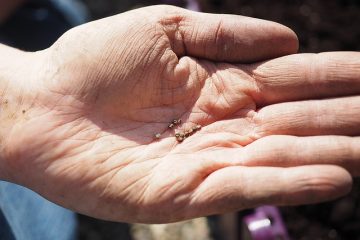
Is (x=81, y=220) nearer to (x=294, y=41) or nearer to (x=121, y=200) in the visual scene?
(x=121, y=200)

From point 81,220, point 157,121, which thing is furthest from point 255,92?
point 81,220

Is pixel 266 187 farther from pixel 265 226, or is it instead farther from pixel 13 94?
pixel 13 94

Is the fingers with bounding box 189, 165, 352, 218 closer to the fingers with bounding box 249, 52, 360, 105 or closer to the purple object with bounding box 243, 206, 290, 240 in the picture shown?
the fingers with bounding box 249, 52, 360, 105

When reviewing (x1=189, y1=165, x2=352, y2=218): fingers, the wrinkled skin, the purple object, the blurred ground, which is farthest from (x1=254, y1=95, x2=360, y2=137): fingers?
the blurred ground

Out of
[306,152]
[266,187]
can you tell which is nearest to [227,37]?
[306,152]

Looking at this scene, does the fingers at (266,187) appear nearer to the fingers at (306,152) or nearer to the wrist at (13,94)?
the fingers at (306,152)
